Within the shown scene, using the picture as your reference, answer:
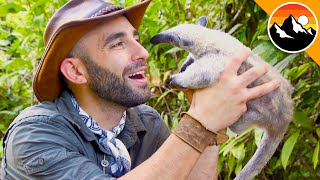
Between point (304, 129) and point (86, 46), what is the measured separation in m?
1.27

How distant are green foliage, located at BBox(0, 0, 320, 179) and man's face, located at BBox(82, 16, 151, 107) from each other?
2.42ft

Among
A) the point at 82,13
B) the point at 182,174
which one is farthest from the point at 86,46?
the point at 182,174

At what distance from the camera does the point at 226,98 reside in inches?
71.9

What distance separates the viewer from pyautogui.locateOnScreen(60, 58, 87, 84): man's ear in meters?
2.18

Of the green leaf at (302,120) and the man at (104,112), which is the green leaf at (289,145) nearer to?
the green leaf at (302,120)

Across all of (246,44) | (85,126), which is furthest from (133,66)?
(246,44)

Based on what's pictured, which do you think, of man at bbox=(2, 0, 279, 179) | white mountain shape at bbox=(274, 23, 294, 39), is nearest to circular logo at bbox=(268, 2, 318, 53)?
white mountain shape at bbox=(274, 23, 294, 39)

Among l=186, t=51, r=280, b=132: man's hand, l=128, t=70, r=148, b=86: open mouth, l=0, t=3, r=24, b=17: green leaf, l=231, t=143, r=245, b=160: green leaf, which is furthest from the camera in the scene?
l=0, t=3, r=24, b=17: green leaf

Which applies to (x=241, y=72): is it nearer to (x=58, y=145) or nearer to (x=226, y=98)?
(x=226, y=98)

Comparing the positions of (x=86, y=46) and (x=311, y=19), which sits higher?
(x=86, y=46)

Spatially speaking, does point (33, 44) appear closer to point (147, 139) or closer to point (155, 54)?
point (155, 54)

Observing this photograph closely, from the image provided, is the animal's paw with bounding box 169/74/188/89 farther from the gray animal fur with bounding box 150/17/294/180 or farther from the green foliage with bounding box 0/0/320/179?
the green foliage with bounding box 0/0/320/179

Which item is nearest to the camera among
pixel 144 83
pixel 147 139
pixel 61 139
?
pixel 61 139

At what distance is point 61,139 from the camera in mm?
1981
